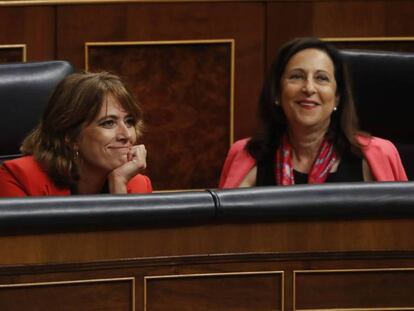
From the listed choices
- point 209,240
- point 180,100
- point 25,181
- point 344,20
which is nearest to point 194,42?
point 180,100

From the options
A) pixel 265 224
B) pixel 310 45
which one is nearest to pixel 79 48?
pixel 310 45

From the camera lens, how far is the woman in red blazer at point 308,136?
2.04 metres

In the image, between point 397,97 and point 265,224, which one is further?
point 397,97

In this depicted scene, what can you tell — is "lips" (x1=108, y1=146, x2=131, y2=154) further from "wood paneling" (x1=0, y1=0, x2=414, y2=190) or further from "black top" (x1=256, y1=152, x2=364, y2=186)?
"wood paneling" (x1=0, y1=0, x2=414, y2=190)

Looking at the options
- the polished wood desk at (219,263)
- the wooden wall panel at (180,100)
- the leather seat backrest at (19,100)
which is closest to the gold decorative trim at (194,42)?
the wooden wall panel at (180,100)

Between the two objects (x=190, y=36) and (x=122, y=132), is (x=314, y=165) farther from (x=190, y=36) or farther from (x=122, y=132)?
(x=190, y=36)

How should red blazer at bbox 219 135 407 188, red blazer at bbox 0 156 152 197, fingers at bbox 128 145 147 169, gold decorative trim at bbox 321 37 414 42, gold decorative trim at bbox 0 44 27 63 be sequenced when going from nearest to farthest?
red blazer at bbox 0 156 152 197 < fingers at bbox 128 145 147 169 < red blazer at bbox 219 135 407 188 < gold decorative trim at bbox 0 44 27 63 < gold decorative trim at bbox 321 37 414 42

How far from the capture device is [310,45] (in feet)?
6.90

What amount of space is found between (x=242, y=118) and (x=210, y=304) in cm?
138

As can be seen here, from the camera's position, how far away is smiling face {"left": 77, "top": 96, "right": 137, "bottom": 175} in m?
1.84

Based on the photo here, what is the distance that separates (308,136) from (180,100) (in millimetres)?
756

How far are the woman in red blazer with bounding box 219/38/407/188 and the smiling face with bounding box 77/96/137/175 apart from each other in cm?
28

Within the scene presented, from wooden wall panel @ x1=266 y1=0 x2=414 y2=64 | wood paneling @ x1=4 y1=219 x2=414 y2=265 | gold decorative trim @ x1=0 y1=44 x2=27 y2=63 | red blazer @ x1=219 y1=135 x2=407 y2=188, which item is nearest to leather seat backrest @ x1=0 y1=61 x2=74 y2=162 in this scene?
red blazer @ x1=219 y1=135 x2=407 y2=188

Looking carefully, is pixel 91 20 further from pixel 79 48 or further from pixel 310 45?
pixel 310 45
